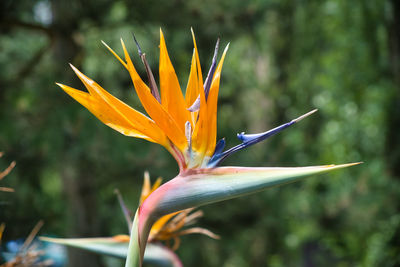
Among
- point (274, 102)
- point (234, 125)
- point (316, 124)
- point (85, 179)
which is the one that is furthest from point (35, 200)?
point (316, 124)

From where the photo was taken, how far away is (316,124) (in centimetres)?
419

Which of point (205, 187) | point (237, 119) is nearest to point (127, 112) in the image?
point (205, 187)

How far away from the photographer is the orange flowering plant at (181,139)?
1.59ft

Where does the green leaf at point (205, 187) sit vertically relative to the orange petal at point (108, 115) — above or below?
below

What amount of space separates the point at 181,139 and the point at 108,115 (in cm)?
9

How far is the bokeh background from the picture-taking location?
2.07m

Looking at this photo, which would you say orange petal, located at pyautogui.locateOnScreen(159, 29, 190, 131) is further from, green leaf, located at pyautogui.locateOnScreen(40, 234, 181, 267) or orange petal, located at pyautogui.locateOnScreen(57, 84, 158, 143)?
green leaf, located at pyautogui.locateOnScreen(40, 234, 181, 267)

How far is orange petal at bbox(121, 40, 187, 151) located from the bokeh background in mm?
800

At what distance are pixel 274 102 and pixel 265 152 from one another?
878 millimetres

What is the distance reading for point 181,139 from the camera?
0.55 metres

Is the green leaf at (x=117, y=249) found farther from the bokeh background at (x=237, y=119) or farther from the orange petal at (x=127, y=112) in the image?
the bokeh background at (x=237, y=119)

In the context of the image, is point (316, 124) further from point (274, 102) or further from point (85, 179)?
point (85, 179)

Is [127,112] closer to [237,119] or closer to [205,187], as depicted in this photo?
[205,187]

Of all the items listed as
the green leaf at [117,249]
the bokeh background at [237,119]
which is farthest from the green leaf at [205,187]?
the bokeh background at [237,119]
